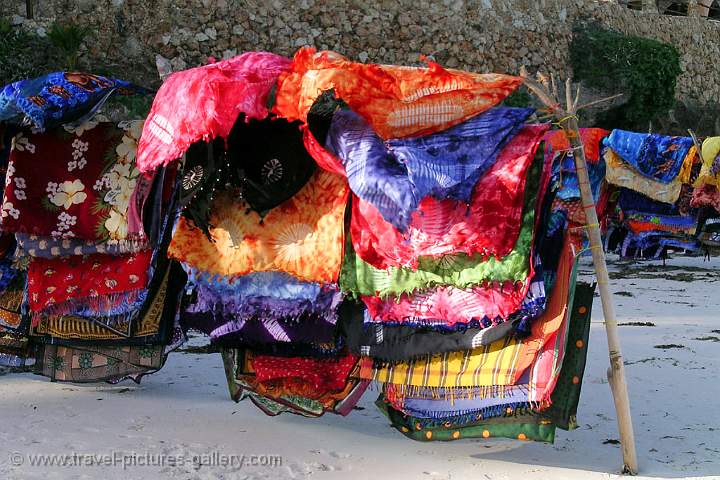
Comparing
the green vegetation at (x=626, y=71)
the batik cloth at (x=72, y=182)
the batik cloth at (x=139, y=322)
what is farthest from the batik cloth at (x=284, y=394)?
the green vegetation at (x=626, y=71)

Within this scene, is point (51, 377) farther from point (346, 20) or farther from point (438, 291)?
point (346, 20)

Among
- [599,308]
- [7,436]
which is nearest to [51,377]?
[7,436]

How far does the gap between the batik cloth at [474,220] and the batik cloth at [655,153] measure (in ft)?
17.1

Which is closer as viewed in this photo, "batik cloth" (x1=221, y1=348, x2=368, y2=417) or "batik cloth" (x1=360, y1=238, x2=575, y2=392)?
"batik cloth" (x1=360, y1=238, x2=575, y2=392)

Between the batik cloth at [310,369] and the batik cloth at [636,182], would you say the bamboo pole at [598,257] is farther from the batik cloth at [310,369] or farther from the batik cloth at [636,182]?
the batik cloth at [636,182]

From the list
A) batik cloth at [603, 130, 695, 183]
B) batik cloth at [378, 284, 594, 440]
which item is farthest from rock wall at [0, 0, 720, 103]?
batik cloth at [378, 284, 594, 440]

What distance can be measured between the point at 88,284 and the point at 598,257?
A: 2.53 m

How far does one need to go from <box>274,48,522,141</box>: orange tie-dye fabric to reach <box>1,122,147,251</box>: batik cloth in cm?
128

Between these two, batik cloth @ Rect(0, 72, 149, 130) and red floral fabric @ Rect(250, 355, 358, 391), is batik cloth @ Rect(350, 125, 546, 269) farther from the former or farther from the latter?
batik cloth @ Rect(0, 72, 149, 130)

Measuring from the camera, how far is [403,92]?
3.36m

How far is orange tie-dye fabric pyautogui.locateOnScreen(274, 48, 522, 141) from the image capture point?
10.9 feet

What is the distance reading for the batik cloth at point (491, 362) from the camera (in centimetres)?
329

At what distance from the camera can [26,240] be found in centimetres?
434

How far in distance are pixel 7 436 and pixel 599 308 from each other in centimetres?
536
